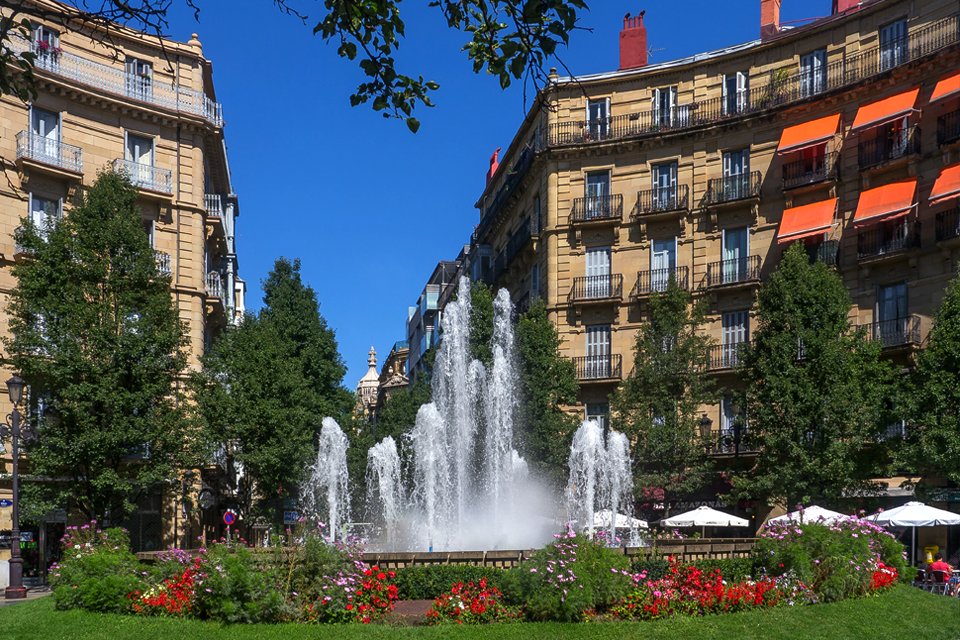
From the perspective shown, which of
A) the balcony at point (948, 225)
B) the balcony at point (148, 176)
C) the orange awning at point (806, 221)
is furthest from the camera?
the balcony at point (148, 176)

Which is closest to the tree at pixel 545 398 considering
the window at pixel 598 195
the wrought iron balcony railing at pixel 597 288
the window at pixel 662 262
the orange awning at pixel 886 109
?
the wrought iron balcony railing at pixel 597 288

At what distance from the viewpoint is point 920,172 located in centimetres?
3203

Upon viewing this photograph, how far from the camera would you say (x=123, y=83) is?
35.7 m

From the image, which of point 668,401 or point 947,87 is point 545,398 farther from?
point 947,87

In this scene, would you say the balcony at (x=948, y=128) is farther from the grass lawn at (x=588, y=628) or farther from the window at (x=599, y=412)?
the grass lawn at (x=588, y=628)

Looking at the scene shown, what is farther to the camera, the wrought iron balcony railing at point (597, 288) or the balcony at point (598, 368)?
the wrought iron balcony railing at point (597, 288)

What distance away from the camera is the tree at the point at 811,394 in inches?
1160

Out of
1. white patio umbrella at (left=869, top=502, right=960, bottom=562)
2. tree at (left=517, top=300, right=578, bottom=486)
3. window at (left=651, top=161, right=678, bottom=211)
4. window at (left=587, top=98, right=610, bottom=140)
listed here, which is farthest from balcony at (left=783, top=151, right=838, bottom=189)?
white patio umbrella at (left=869, top=502, right=960, bottom=562)

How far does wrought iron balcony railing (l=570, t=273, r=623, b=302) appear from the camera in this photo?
3900 cm

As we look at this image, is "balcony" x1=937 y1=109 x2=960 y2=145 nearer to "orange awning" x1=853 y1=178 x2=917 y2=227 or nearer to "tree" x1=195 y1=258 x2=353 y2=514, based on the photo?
"orange awning" x1=853 y1=178 x2=917 y2=227

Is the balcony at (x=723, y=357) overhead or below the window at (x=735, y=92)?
below

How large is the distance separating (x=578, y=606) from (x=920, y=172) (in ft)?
75.2

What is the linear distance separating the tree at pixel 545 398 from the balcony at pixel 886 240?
33.3 ft

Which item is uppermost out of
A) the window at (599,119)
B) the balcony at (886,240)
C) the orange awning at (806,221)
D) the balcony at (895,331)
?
the window at (599,119)
